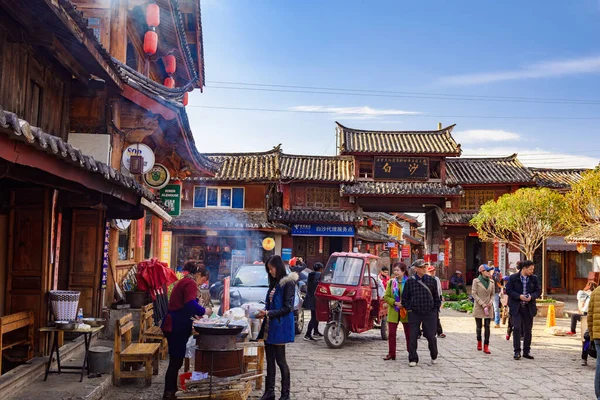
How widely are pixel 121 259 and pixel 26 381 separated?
5.42 m

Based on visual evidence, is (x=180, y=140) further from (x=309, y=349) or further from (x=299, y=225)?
(x=299, y=225)

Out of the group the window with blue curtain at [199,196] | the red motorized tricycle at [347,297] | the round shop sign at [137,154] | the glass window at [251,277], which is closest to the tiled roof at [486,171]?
the window with blue curtain at [199,196]

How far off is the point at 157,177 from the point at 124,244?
1863mm

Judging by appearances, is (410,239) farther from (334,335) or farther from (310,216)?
(334,335)

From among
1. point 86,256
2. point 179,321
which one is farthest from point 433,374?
point 86,256

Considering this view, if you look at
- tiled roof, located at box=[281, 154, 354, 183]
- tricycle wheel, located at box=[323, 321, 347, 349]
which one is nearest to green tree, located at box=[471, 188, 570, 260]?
tricycle wheel, located at box=[323, 321, 347, 349]

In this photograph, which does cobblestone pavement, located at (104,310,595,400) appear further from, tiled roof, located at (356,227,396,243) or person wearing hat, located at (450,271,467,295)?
tiled roof, located at (356,227,396,243)

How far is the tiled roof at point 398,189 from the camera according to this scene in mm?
32688

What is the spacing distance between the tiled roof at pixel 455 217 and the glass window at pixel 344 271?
69.0 ft

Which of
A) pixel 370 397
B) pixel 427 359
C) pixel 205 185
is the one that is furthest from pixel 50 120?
pixel 205 185

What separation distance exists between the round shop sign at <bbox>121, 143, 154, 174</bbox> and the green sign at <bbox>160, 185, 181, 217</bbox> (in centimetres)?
378

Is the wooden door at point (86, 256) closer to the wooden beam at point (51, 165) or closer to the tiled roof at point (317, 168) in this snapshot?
the wooden beam at point (51, 165)

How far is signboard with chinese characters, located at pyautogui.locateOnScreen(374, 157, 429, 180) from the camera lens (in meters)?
34.0

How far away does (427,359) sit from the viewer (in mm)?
10703
